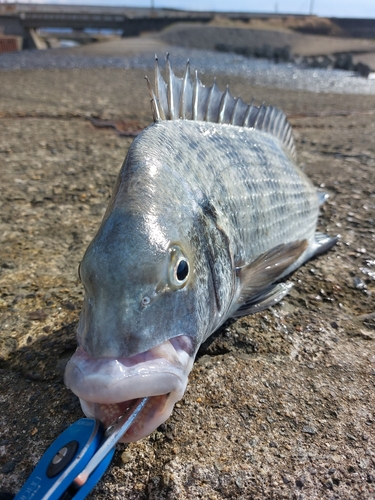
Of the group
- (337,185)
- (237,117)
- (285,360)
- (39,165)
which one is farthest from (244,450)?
(39,165)

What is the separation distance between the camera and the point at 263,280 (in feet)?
7.05

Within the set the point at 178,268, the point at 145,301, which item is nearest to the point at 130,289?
the point at 145,301

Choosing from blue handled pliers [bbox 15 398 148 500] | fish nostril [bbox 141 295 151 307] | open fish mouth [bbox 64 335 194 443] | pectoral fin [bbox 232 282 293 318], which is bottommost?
pectoral fin [bbox 232 282 293 318]

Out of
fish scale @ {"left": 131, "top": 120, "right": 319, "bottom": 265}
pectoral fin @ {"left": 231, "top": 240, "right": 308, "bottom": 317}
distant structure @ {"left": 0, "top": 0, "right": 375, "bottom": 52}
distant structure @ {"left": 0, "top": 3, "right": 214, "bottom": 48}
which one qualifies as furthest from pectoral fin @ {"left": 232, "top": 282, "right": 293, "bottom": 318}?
distant structure @ {"left": 0, "top": 3, "right": 214, "bottom": 48}

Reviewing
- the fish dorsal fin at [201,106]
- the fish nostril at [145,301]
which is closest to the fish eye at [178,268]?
the fish nostril at [145,301]

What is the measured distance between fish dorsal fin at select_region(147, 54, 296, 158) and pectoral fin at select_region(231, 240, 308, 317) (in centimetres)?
88

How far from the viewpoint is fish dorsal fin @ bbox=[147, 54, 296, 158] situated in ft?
7.13

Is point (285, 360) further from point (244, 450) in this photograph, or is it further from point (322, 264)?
point (322, 264)

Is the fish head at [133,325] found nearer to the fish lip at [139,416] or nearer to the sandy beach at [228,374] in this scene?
the fish lip at [139,416]

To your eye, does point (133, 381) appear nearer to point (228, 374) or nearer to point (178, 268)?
point (178, 268)

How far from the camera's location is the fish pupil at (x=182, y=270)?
142cm

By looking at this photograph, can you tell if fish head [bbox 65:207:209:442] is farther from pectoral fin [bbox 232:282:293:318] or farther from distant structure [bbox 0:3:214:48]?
distant structure [bbox 0:3:214:48]

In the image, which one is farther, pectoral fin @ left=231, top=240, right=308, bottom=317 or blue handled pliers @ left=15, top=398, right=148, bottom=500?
pectoral fin @ left=231, top=240, right=308, bottom=317

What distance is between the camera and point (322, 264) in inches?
107
